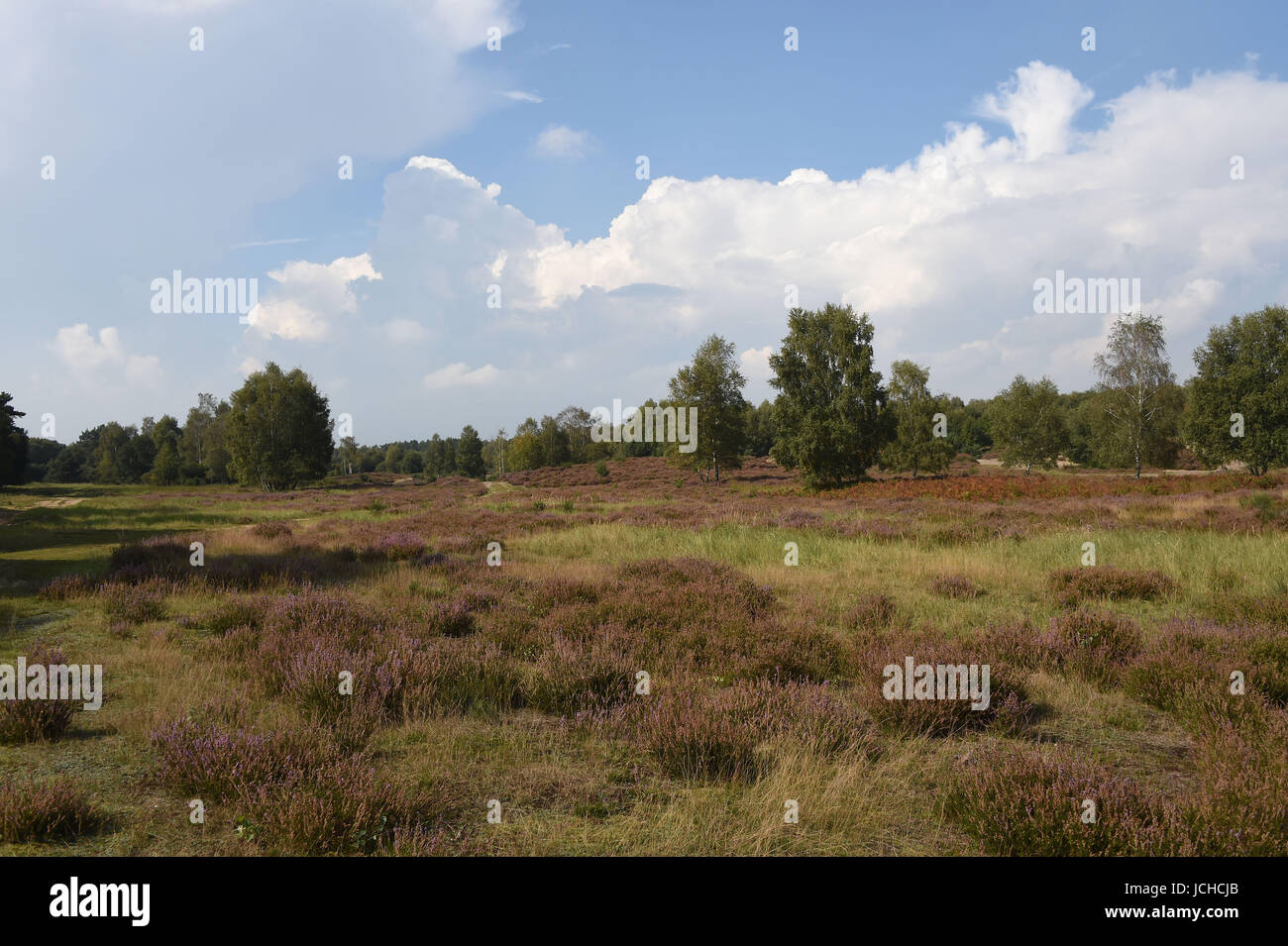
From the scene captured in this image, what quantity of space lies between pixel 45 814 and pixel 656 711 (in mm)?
3594

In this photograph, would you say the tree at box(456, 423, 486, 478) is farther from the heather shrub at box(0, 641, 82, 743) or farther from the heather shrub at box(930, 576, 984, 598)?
the heather shrub at box(0, 641, 82, 743)

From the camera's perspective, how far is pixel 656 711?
183 inches

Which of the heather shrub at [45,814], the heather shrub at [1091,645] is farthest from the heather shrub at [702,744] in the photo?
the heather shrub at [1091,645]

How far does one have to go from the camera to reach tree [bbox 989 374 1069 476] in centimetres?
5962

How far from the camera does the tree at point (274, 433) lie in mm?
59562

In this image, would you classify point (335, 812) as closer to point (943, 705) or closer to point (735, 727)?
point (735, 727)

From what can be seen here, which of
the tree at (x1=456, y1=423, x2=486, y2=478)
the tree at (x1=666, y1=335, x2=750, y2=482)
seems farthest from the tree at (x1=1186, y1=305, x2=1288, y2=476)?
the tree at (x1=456, y1=423, x2=486, y2=478)

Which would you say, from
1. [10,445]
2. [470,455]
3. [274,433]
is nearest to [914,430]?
[274,433]

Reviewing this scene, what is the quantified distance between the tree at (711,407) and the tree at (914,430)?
12369 millimetres

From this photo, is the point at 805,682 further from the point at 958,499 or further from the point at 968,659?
the point at 958,499

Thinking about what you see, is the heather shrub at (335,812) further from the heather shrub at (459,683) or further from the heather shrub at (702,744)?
the heather shrub at (702,744)
